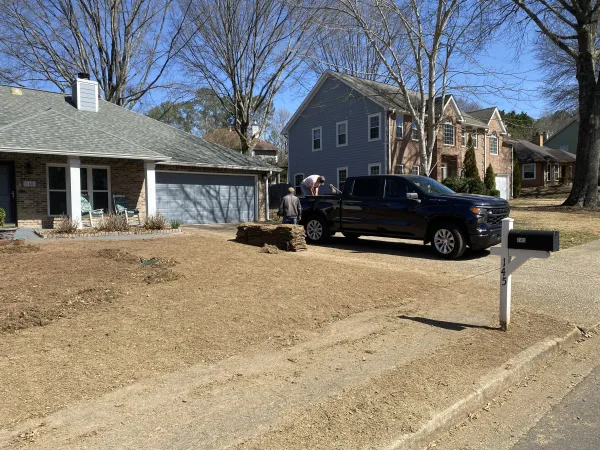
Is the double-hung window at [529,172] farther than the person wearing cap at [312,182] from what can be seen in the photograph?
Yes

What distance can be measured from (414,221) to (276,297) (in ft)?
17.1

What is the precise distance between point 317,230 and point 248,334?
7.68 metres

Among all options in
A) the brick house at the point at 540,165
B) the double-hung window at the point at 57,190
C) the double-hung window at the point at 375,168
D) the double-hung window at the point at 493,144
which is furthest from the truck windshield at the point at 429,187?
the brick house at the point at 540,165

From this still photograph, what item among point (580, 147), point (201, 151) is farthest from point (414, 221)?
point (580, 147)

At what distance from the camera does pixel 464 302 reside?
6.20 m

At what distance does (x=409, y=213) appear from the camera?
10328 mm

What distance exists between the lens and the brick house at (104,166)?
14086mm

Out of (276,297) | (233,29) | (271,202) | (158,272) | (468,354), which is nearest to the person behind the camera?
(468,354)

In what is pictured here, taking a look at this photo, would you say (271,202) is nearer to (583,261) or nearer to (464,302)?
(583,261)

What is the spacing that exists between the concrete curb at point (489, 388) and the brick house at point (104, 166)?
12.9m

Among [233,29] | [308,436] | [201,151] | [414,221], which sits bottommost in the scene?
[308,436]

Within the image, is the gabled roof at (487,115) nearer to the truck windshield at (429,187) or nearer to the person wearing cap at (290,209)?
the truck windshield at (429,187)

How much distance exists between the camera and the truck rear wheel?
9.46 metres

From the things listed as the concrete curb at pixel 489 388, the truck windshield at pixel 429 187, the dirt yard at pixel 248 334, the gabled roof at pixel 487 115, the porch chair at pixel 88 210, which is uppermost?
the gabled roof at pixel 487 115
